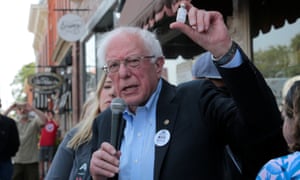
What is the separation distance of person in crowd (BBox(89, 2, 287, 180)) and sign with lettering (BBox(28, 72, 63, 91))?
18228 millimetres

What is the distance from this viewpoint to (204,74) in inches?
140

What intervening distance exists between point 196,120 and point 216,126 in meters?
0.11

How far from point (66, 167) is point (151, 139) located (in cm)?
146

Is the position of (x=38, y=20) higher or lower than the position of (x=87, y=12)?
higher

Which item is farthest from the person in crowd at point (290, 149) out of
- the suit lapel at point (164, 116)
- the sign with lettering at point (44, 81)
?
the sign with lettering at point (44, 81)

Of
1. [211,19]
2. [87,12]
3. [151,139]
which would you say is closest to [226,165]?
[151,139]

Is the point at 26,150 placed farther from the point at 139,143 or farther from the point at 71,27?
the point at 139,143

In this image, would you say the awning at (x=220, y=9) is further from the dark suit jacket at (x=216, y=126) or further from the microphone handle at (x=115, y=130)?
the microphone handle at (x=115, y=130)

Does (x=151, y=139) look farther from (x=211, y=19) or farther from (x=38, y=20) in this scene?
(x=38, y=20)

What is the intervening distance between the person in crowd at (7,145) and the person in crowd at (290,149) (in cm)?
772

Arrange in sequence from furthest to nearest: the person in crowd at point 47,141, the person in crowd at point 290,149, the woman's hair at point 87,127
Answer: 1. the person in crowd at point 47,141
2. the woman's hair at point 87,127
3. the person in crowd at point 290,149

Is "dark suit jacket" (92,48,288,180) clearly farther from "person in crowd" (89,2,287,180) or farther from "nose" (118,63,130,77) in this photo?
"nose" (118,63,130,77)

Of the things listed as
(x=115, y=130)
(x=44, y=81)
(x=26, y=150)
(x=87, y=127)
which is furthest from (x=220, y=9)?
(x=44, y=81)

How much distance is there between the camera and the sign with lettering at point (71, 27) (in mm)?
15719
